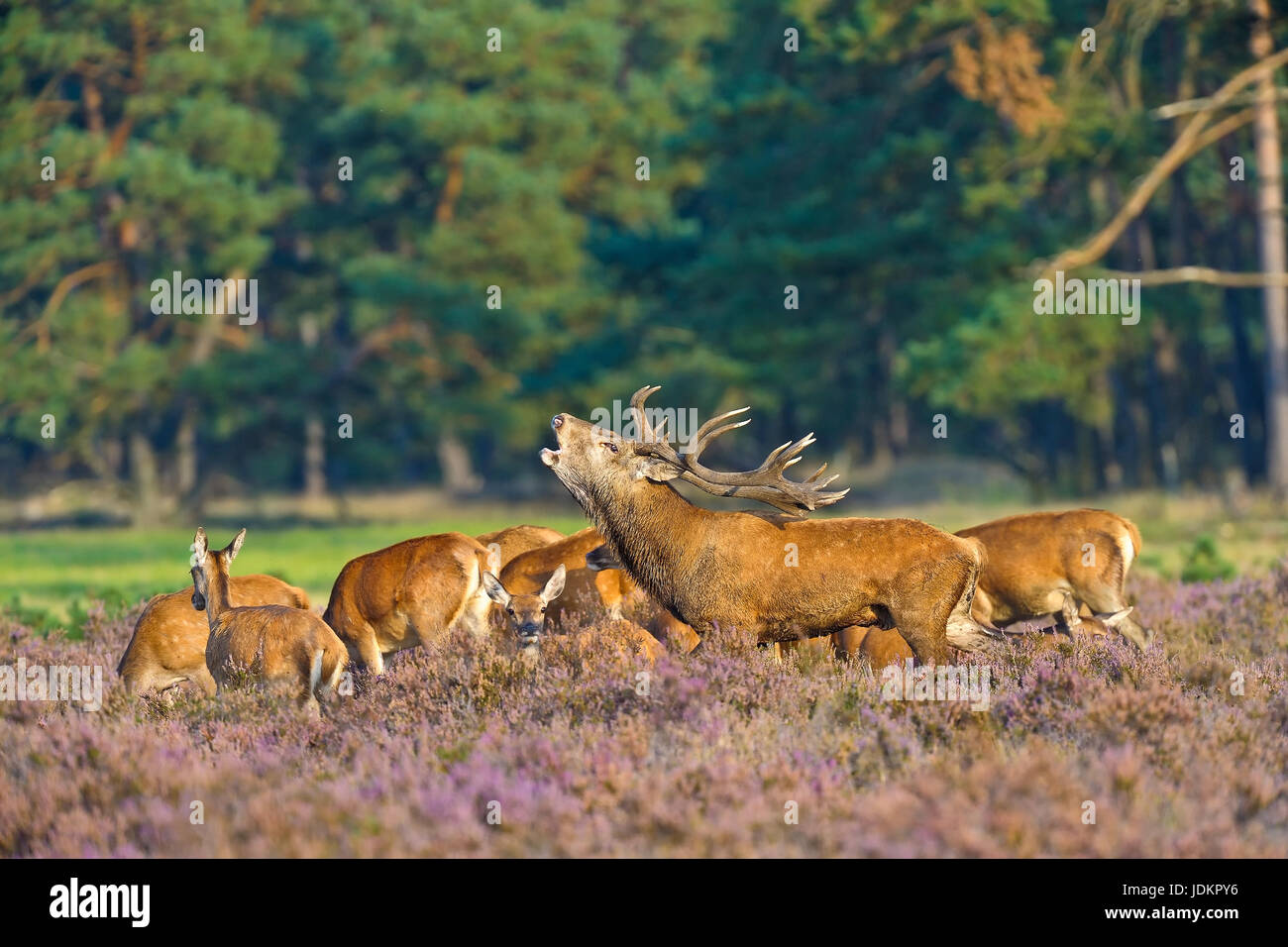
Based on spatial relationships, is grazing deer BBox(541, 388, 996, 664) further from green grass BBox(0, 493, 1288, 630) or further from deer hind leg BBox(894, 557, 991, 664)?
green grass BBox(0, 493, 1288, 630)

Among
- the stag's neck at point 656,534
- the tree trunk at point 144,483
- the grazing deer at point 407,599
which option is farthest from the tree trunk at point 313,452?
the stag's neck at point 656,534

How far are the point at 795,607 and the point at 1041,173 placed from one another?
22.9 metres

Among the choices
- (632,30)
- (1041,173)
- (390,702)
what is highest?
(632,30)

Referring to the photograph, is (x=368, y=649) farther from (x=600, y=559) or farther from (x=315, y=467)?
(x=315, y=467)

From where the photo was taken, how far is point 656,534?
9.62m

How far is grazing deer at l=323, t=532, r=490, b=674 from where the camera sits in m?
10.7

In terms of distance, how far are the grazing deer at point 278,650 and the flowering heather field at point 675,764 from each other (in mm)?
175

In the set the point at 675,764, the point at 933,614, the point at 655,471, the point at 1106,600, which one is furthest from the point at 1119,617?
the point at 675,764

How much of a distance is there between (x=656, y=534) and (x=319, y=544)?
23954mm

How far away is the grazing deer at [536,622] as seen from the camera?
1002 cm

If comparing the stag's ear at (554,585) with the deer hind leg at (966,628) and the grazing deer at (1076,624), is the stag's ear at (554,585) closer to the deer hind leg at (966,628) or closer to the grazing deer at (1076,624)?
the deer hind leg at (966,628)
